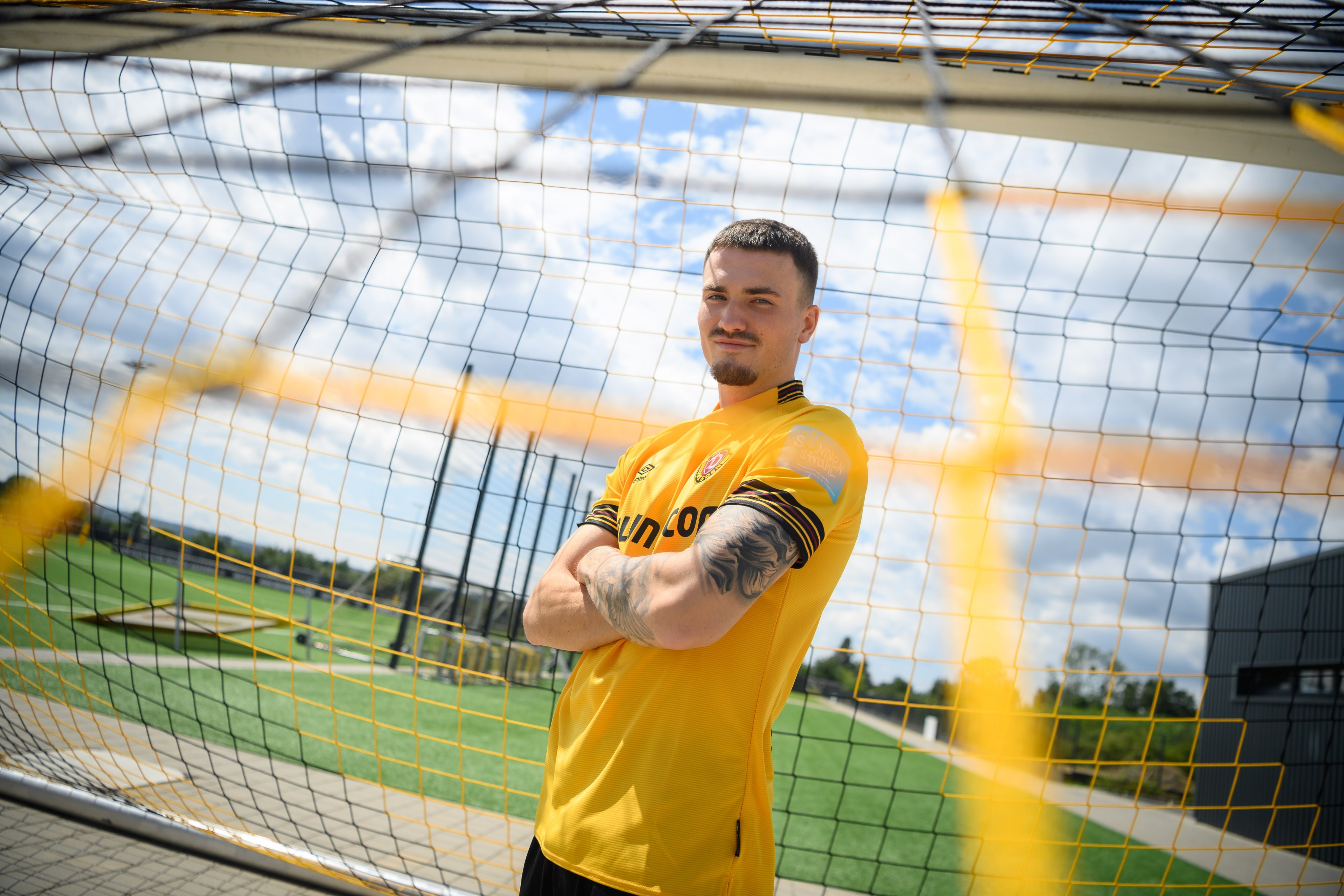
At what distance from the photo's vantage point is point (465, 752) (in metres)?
7.82

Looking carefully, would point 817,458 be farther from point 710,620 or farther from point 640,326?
point 640,326

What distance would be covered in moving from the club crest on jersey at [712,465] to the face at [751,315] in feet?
0.56

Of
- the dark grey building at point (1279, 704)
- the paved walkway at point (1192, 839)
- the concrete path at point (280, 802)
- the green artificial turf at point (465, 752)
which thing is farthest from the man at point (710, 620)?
the dark grey building at point (1279, 704)

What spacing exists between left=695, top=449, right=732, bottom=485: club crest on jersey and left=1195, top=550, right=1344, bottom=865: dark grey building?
9.95m

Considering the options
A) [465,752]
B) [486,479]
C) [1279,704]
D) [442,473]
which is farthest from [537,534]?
[1279,704]

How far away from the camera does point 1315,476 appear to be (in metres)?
2.52

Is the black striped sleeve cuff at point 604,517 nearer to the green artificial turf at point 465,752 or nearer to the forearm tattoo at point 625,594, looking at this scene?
the forearm tattoo at point 625,594

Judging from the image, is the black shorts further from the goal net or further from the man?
the goal net

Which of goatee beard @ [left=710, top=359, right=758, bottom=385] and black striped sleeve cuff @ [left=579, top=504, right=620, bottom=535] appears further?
black striped sleeve cuff @ [left=579, top=504, right=620, bottom=535]

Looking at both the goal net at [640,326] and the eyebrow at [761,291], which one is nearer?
the eyebrow at [761,291]

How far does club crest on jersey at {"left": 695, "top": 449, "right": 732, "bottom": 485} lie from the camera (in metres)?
1.21

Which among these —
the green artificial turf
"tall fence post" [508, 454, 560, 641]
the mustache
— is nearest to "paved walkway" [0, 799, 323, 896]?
the green artificial turf

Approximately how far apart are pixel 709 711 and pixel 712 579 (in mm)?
266

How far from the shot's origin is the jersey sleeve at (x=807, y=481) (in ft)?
3.36
